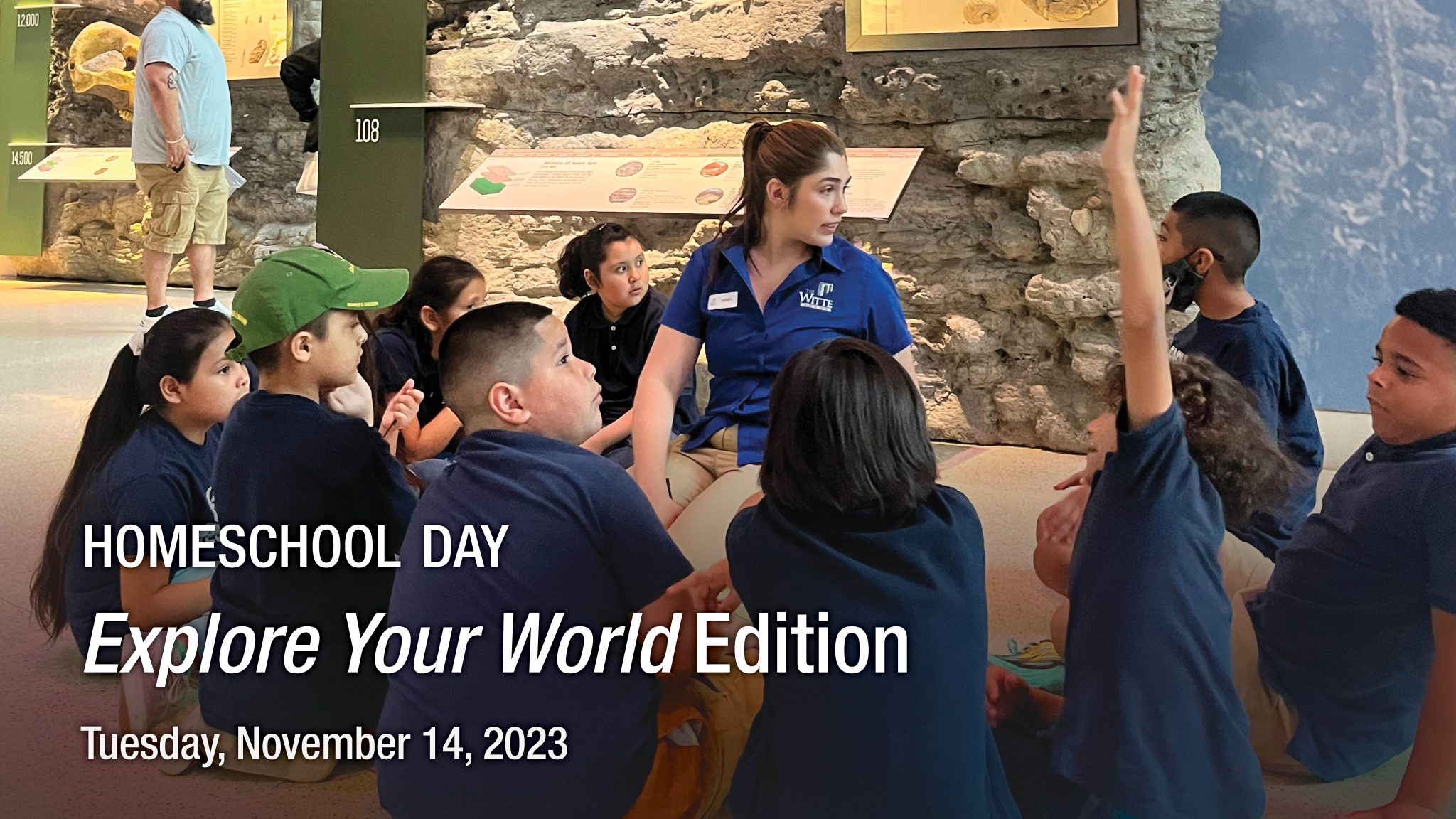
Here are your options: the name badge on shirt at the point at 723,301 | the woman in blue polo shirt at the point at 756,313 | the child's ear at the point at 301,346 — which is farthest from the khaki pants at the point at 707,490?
the child's ear at the point at 301,346

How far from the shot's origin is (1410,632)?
1458mm

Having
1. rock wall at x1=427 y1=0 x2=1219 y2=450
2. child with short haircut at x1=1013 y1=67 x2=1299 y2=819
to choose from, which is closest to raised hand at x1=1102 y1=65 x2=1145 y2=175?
Result: child with short haircut at x1=1013 y1=67 x2=1299 y2=819

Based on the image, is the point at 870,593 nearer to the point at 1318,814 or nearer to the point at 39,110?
the point at 1318,814

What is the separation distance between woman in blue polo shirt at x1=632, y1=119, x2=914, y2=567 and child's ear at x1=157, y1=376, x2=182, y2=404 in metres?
0.61

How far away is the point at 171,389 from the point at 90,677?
508 mm

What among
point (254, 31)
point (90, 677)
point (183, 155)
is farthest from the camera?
point (254, 31)

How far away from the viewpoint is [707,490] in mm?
1746

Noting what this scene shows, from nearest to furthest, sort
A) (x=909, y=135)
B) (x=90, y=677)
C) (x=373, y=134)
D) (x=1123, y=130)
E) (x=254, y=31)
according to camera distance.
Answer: (x=1123, y=130) < (x=90, y=677) < (x=373, y=134) < (x=909, y=135) < (x=254, y=31)

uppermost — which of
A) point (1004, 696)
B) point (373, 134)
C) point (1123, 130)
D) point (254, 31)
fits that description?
point (254, 31)

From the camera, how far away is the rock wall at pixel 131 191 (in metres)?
5.37

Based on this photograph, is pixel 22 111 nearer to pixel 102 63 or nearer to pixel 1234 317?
pixel 102 63

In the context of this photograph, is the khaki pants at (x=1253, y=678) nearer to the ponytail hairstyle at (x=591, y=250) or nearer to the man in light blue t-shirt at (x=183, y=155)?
the ponytail hairstyle at (x=591, y=250)

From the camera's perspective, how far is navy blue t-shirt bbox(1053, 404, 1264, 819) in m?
1.40

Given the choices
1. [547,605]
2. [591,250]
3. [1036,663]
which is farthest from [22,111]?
[1036,663]
